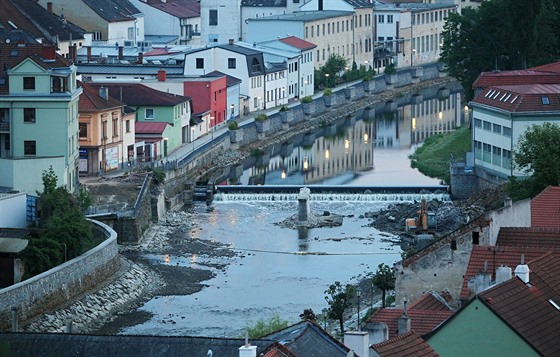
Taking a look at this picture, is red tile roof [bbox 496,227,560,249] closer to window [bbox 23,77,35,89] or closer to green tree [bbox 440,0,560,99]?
window [bbox 23,77,35,89]

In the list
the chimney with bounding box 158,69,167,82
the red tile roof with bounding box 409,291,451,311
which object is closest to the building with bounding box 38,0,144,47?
the chimney with bounding box 158,69,167,82

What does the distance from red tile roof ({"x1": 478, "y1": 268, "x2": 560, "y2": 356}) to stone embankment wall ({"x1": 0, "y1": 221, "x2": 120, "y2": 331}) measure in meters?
11.3

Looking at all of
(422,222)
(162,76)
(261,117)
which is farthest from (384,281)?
(261,117)

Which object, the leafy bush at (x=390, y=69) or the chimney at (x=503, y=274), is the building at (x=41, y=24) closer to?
the leafy bush at (x=390, y=69)

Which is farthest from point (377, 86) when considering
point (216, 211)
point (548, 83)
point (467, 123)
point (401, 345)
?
point (401, 345)

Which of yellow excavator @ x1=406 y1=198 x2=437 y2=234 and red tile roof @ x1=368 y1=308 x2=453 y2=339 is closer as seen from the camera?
red tile roof @ x1=368 y1=308 x2=453 y2=339

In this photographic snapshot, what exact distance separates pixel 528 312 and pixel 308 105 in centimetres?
4497

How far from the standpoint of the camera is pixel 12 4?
6244 centimetres

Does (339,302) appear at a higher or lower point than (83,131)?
lower

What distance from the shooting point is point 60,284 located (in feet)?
98.8

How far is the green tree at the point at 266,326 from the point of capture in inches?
1006

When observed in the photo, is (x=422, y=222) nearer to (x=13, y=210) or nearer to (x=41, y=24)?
(x=13, y=210)

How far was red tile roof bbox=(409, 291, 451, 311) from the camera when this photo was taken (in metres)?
20.6

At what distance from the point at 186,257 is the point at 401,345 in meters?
21.4
